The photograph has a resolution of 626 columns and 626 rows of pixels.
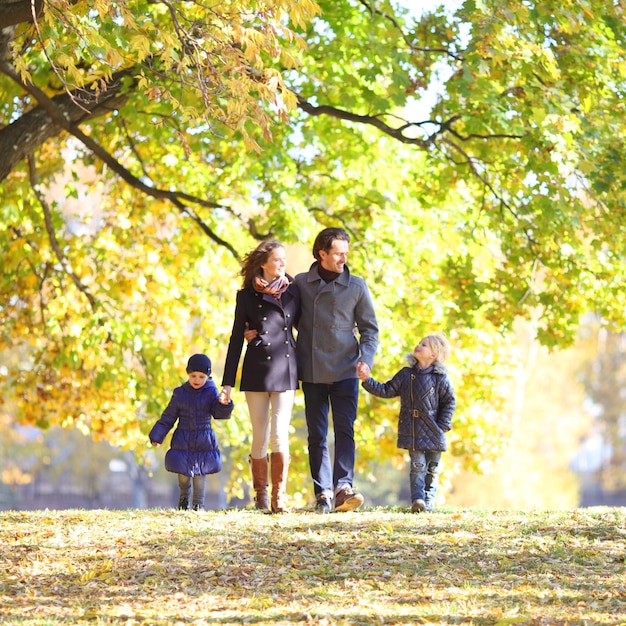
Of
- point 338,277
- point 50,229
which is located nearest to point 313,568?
point 338,277

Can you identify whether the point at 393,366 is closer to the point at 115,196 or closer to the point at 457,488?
the point at 115,196

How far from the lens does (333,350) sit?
841 cm

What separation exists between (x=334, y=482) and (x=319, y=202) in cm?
714

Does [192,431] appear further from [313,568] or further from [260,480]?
[313,568]

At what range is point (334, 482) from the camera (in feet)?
28.0

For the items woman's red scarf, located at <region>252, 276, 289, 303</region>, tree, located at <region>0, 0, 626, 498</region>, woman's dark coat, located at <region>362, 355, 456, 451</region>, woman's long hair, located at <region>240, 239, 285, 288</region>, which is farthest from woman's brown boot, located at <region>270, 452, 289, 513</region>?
tree, located at <region>0, 0, 626, 498</region>

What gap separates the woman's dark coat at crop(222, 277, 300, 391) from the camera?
812cm

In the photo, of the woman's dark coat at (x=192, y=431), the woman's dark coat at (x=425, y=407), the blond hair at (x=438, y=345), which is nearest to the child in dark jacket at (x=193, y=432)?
the woman's dark coat at (x=192, y=431)

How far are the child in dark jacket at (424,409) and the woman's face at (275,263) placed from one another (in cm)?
122

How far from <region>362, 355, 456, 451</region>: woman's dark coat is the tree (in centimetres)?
250

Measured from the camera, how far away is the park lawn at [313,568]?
5.66m

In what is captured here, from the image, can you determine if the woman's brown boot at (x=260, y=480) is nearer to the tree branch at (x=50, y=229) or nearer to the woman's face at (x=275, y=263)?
the woman's face at (x=275, y=263)

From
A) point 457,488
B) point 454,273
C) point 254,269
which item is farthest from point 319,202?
point 457,488

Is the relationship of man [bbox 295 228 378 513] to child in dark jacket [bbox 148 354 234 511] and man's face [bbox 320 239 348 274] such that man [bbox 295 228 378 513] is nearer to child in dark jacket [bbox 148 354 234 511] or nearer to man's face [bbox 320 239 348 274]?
man's face [bbox 320 239 348 274]
